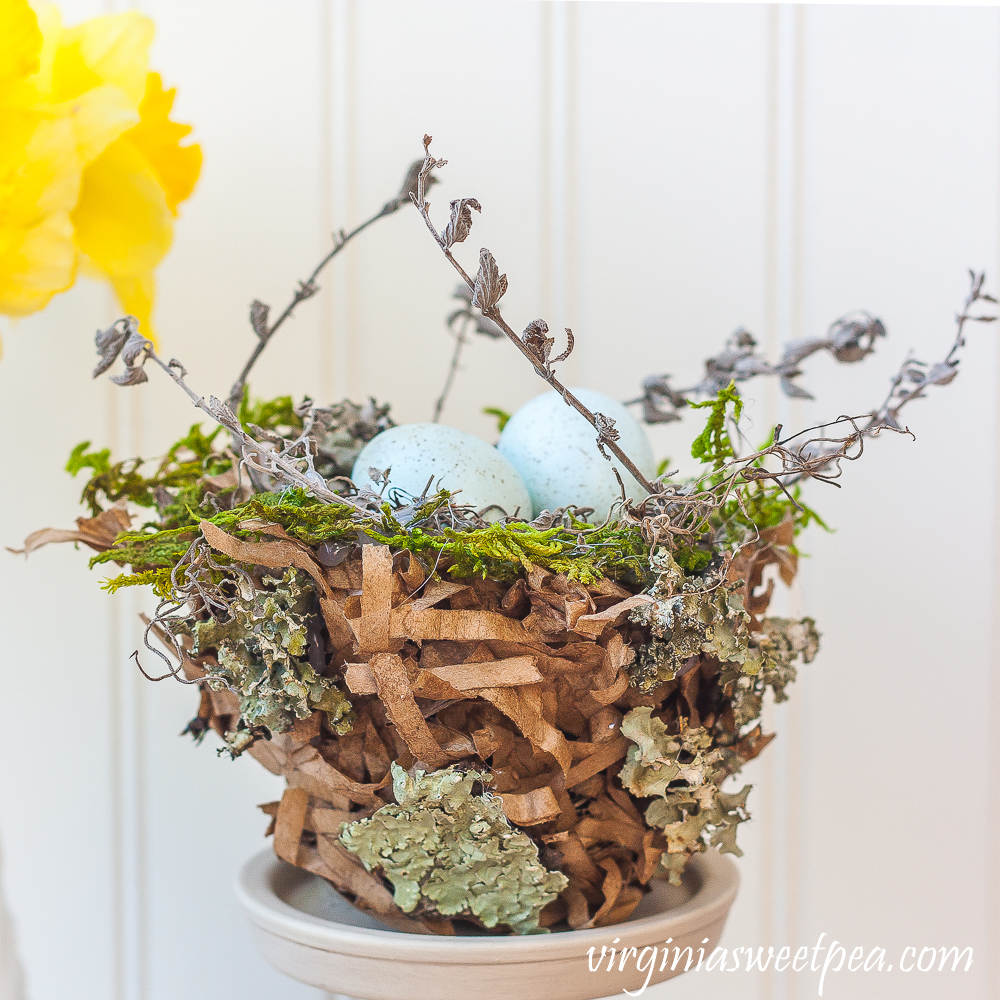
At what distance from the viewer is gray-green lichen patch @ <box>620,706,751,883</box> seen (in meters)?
0.41

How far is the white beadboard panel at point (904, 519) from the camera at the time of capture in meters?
0.76

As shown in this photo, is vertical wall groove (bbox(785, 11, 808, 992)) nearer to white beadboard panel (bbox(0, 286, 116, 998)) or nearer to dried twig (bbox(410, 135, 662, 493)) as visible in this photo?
dried twig (bbox(410, 135, 662, 493))

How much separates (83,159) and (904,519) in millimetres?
672

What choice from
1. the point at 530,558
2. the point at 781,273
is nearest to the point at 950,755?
the point at 781,273

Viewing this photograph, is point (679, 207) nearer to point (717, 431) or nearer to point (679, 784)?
point (717, 431)

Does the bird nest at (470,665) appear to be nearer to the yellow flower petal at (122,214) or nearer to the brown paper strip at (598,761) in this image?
the brown paper strip at (598,761)

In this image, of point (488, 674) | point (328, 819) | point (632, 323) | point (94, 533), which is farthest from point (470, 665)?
point (632, 323)

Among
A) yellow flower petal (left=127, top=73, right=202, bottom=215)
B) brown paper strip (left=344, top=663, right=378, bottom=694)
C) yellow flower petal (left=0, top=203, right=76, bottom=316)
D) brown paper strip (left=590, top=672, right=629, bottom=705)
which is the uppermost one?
yellow flower petal (left=127, top=73, right=202, bottom=215)

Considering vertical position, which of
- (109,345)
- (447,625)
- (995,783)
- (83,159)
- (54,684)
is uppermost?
(83,159)

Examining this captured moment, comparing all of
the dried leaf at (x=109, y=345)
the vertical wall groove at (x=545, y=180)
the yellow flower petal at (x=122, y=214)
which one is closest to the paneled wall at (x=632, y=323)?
the vertical wall groove at (x=545, y=180)

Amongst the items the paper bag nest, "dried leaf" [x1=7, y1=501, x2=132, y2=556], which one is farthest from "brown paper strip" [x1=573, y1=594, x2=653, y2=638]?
"dried leaf" [x1=7, y1=501, x2=132, y2=556]

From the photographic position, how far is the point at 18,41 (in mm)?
443

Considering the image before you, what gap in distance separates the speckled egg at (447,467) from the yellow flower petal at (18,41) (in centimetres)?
26

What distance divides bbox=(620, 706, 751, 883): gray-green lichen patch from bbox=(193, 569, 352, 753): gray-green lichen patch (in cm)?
13
